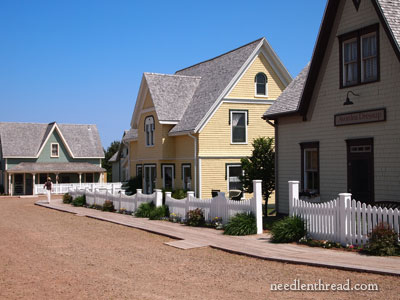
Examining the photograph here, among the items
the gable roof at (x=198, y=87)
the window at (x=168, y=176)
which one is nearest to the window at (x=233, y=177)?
the gable roof at (x=198, y=87)

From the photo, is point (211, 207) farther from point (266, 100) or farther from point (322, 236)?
point (266, 100)

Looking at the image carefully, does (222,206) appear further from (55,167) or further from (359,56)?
(55,167)

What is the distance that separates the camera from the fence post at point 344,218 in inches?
481

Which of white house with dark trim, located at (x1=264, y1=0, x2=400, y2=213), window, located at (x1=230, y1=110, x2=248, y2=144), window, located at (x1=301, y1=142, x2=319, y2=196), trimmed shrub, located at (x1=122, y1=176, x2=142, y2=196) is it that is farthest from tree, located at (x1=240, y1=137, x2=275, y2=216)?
trimmed shrub, located at (x1=122, y1=176, x2=142, y2=196)

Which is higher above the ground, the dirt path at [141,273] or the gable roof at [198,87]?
the gable roof at [198,87]

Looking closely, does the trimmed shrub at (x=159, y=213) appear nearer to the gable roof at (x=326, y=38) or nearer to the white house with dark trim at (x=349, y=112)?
the white house with dark trim at (x=349, y=112)

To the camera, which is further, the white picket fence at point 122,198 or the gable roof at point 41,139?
the gable roof at point 41,139

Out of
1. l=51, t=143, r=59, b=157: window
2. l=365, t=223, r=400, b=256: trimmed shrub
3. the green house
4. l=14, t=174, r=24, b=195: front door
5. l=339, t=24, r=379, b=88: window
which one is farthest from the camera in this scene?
l=51, t=143, r=59, b=157: window

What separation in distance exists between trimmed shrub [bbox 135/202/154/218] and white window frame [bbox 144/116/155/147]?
956 centimetres

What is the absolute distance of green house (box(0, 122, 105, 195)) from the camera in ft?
165

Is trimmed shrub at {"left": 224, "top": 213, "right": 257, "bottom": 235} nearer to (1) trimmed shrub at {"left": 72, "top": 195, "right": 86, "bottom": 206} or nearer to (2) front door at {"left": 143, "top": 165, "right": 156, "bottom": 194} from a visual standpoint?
(2) front door at {"left": 143, "top": 165, "right": 156, "bottom": 194}

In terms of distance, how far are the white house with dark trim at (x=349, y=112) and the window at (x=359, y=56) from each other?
3 centimetres

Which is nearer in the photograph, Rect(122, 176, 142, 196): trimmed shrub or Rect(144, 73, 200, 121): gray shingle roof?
Rect(144, 73, 200, 121): gray shingle roof

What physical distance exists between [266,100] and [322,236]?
55.5ft
